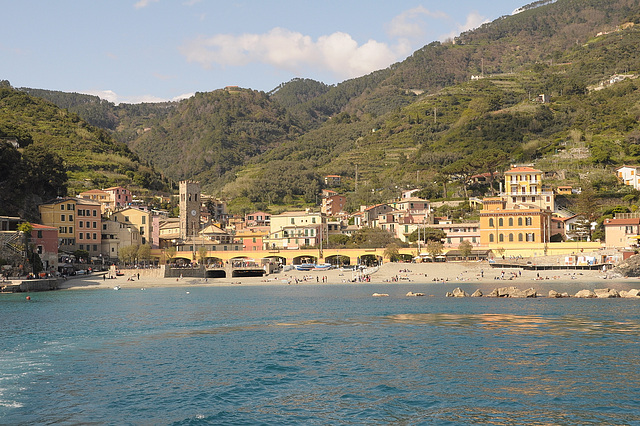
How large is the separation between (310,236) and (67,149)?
54047 millimetres

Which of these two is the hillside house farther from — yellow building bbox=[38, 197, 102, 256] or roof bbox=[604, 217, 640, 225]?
yellow building bbox=[38, 197, 102, 256]

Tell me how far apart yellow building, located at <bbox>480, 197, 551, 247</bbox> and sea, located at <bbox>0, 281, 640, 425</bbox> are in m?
36.8

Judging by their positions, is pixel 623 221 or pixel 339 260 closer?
pixel 623 221

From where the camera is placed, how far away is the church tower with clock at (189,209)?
104 metres

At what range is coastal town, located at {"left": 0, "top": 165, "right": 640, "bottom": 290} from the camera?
76.4 meters

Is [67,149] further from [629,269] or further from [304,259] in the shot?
[629,269]

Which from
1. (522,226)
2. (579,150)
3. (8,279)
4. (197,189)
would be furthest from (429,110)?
(8,279)

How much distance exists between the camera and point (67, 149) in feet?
405

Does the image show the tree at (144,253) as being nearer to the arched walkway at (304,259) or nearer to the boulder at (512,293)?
the arched walkway at (304,259)

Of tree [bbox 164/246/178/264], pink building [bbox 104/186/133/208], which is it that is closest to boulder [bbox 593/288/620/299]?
tree [bbox 164/246/178/264]

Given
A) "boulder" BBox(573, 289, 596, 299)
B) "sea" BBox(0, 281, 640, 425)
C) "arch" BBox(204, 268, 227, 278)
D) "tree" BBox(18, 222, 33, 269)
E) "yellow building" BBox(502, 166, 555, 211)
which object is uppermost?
"yellow building" BBox(502, 166, 555, 211)

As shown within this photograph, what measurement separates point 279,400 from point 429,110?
523 feet

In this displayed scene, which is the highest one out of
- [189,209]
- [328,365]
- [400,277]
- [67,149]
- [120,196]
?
[67,149]

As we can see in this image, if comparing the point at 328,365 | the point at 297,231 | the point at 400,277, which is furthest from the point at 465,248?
the point at 328,365
